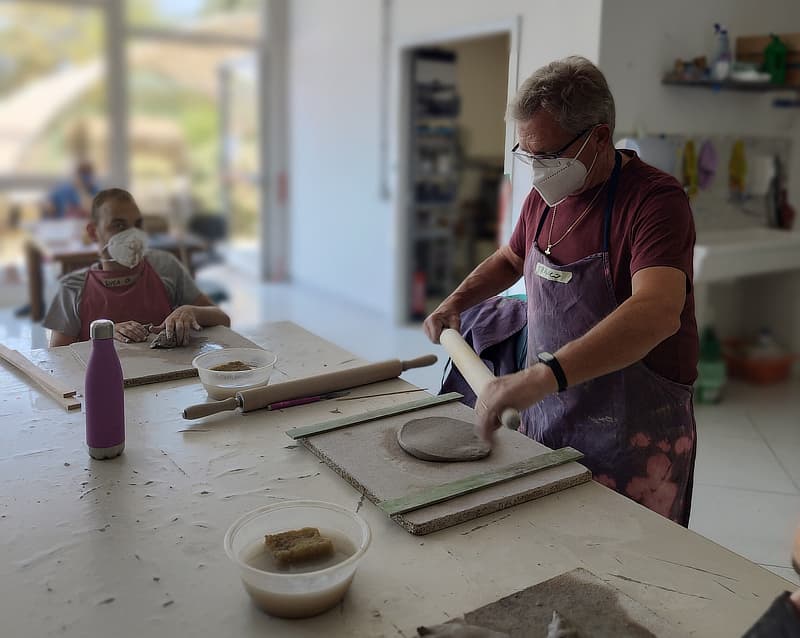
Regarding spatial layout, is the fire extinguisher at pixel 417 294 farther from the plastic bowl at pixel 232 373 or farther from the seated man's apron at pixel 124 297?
the plastic bowl at pixel 232 373

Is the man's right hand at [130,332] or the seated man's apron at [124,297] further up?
the seated man's apron at [124,297]

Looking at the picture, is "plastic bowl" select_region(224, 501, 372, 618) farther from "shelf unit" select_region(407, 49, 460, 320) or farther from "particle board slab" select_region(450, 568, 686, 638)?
"shelf unit" select_region(407, 49, 460, 320)

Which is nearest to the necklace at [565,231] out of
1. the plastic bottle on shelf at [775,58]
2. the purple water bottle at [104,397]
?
the purple water bottle at [104,397]

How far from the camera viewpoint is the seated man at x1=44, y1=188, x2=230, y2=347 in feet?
6.72

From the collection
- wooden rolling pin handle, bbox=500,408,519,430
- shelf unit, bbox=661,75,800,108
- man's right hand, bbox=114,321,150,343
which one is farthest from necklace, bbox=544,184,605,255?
shelf unit, bbox=661,75,800,108

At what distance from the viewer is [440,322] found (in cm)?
190

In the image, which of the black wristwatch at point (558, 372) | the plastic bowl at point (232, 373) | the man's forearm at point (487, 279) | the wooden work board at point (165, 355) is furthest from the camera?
the man's forearm at point (487, 279)

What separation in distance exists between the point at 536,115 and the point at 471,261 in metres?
5.20

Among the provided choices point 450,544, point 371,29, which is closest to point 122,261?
point 450,544

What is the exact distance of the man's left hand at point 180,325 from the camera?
206cm

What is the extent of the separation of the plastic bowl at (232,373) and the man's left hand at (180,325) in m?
0.23

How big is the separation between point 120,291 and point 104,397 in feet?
2.45

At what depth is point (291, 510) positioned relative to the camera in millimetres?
1142

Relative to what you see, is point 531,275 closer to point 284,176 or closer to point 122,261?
point 122,261
